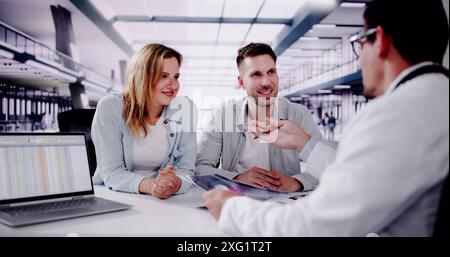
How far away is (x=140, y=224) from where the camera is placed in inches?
37.1

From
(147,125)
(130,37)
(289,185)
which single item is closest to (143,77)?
(147,125)

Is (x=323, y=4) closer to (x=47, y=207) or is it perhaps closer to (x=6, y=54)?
(x=6, y=54)

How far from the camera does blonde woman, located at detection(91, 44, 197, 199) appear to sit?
4.89ft

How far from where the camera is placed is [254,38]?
6926 millimetres

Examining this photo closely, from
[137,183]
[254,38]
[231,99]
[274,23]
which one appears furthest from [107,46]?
[137,183]

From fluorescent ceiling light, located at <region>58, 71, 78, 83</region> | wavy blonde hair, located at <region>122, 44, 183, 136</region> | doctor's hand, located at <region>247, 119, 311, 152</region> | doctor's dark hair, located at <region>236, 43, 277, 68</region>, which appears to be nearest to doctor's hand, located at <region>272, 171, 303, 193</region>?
doctor's hand, located at <region>247, 119, 311, 152</region>

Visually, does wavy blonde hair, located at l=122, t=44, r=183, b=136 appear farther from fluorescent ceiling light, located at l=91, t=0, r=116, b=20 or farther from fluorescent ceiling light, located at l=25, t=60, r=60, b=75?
fluorescent ceiling light, located at l=25, t=60, r=60, b=75

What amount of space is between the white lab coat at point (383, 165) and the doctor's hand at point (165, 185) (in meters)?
0.61

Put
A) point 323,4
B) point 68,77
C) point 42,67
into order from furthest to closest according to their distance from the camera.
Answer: point 68,77 < point 42,67 < point 323,4

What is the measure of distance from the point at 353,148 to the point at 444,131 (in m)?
0.16

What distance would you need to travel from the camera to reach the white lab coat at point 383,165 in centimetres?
62

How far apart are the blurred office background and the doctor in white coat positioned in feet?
9.88

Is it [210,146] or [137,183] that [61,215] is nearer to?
[137,183]

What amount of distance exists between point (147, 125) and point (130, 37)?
5.80 metres
